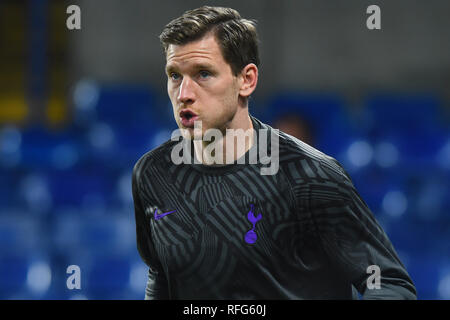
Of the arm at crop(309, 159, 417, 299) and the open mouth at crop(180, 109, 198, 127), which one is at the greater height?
the open mouth at crop(180, 109, 198, 127)

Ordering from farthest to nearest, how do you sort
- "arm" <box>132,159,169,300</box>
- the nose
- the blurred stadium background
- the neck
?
the blurred stadium background → "arm" <box>132,159,169,300</box> → the neck → the nose

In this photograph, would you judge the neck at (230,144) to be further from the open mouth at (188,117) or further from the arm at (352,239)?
the arm at (352,239)

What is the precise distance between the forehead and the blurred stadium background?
3247mm

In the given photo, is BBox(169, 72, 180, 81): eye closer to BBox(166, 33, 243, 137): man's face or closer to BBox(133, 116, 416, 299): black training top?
BBox(166, 33, 243, 137): man's face

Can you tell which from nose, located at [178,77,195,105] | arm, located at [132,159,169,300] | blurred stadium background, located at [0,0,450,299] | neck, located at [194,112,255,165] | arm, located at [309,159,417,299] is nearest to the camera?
arm, located at [309,159,417,299]

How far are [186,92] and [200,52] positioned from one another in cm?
12

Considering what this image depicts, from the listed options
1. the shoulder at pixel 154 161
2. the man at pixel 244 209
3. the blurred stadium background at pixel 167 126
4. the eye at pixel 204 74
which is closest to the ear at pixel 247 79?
the man at pixel 244 209

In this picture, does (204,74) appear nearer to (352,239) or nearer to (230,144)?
(230,144)

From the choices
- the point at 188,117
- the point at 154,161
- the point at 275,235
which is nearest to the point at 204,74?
the point at 188,117

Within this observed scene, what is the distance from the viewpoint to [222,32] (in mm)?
1971

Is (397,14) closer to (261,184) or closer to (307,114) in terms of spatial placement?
(307,114)

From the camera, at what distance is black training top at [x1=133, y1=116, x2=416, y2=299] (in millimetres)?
1856

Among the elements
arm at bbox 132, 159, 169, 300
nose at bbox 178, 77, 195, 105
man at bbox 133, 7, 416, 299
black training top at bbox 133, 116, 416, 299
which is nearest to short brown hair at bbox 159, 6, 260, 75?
man at bbox 133, 7, 416, 299

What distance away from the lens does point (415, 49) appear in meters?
7.15
